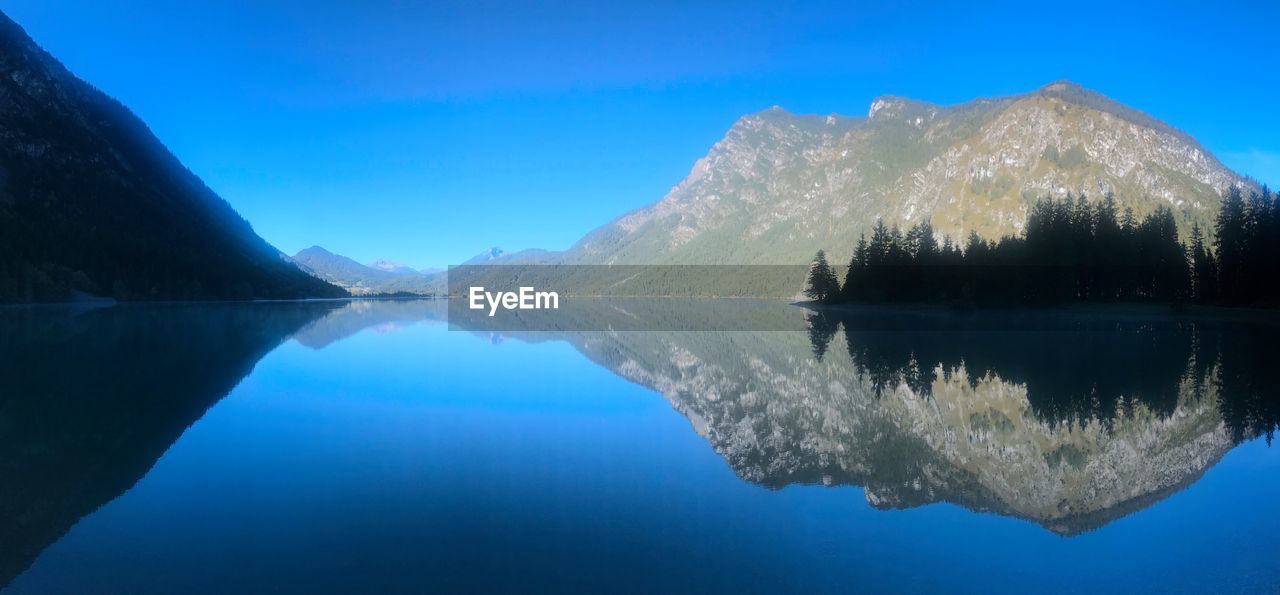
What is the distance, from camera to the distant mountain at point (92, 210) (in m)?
94.2

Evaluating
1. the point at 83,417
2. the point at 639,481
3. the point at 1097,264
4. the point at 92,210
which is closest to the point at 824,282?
the point at 1097,264

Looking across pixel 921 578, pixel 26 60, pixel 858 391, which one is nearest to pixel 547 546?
pixel 921 578

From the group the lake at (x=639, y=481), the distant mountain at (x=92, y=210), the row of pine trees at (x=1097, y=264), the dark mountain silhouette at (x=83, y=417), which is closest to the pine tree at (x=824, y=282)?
the row of pine trees at (x=1097, y=264)

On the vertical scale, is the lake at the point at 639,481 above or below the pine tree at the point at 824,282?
below

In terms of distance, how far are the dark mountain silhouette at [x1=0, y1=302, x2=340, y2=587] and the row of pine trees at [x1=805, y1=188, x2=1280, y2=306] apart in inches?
2876

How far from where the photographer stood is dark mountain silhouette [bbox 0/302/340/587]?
8695 millimetres

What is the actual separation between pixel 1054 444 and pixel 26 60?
643ft

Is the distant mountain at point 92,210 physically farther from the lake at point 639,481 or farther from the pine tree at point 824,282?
the pine tree at point 824,282

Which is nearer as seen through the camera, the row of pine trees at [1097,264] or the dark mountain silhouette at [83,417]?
the dark mountain silhouette at [83,417]

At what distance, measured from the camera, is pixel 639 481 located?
36.4 ft

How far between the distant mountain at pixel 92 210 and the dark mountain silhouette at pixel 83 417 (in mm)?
76447

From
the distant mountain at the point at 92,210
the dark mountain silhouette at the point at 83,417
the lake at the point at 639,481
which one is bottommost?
the lake at the point at 639,481

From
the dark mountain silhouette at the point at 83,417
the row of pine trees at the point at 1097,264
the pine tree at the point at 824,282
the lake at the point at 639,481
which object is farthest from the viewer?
the pine tree at the point at 824,282

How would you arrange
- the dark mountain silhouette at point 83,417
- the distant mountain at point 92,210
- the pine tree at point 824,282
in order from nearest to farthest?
the dark mountain silhouette at point 83,417 < the distant mountain at point 92,210 < the pine tree at point 824,282
